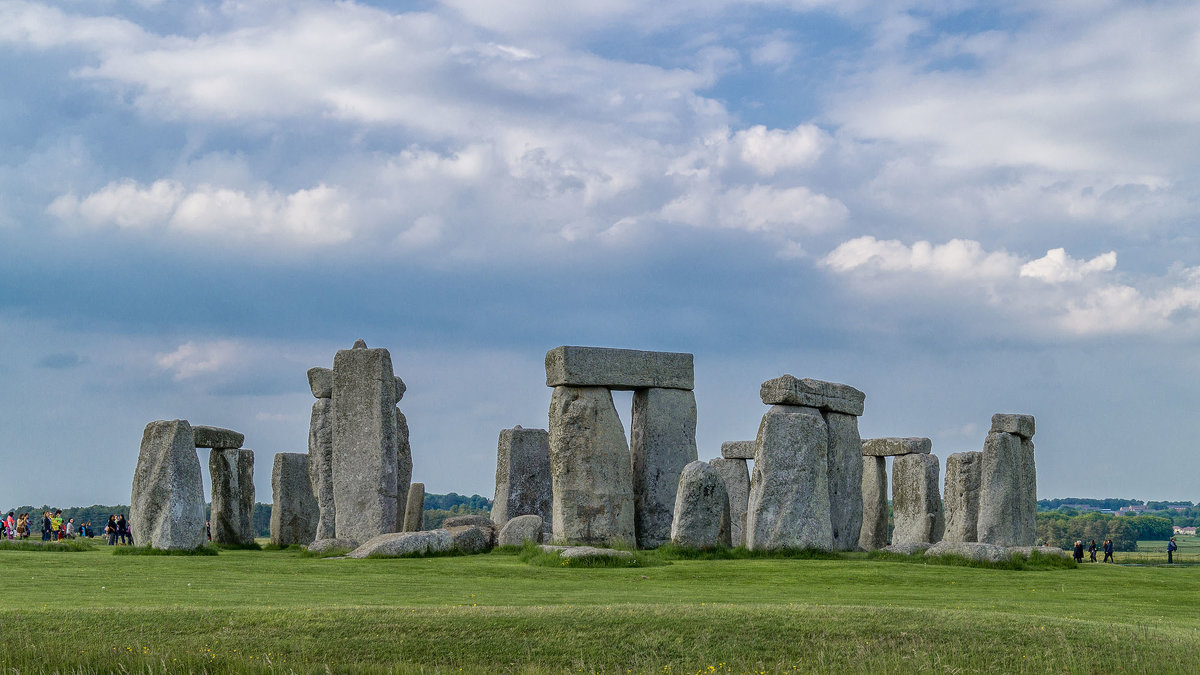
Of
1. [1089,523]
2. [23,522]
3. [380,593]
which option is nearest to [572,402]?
[380,593]

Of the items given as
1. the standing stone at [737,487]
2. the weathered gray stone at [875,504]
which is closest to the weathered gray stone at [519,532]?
the standing stone at [737,487]

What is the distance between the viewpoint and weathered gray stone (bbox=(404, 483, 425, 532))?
32125 millimetres

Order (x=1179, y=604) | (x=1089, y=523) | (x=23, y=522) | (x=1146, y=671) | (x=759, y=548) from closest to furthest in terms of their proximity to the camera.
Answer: (x=1146, y=671) → (x=1179, y=604) → (x=759, y=548) → (x=23, y=522) → (x=1089, y=523)

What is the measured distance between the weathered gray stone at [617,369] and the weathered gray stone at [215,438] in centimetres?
912

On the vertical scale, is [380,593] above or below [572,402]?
below

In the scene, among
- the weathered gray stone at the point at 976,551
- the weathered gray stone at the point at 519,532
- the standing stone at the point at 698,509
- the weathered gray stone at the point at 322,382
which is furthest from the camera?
the weathered gray stone at the point at 322,382

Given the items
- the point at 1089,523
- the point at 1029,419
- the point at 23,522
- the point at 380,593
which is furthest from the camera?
the point at 1089,523

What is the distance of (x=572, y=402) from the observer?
2422cm

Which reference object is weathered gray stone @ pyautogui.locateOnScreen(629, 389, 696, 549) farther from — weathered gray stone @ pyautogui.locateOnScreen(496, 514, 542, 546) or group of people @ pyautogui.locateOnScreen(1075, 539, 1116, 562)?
group of people @ pyautogui.locateOnScreen(1075, 539, 1116, 562)

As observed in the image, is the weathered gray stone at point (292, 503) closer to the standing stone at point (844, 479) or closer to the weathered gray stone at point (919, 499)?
the standing stone at point (844, 479)

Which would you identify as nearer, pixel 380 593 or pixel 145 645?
pixel 145 645

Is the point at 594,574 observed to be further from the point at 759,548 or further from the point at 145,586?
the point at 145,586

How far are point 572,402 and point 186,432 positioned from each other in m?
7.19

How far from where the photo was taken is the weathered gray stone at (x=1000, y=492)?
2617 centimetres
